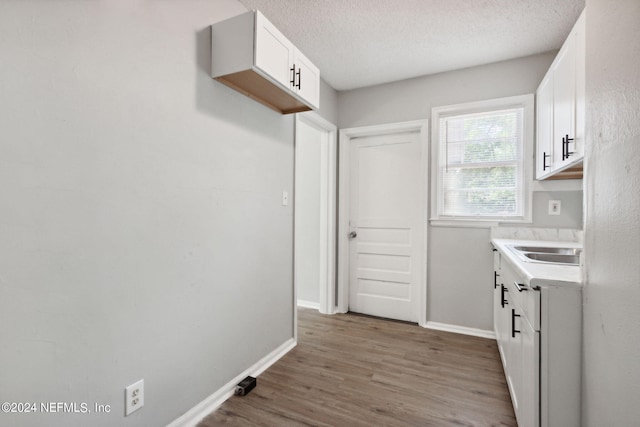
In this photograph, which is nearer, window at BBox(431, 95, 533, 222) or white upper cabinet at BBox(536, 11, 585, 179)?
white upper cabinet at BBox(536, 11, 585, 179)

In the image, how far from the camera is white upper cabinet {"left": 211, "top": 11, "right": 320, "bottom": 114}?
169cm

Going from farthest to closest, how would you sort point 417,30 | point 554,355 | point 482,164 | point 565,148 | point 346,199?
point 346,199 → point 482,164 → point 417,30 → point 565,148 → point 554,355

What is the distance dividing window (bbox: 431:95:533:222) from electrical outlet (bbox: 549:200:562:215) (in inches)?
6.4

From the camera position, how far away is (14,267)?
1.03 meters

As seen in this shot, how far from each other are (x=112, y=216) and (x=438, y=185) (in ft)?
8.93

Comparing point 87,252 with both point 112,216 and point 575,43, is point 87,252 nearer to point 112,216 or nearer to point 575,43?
point 112,216

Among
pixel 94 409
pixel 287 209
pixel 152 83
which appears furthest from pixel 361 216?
pixel 94 409

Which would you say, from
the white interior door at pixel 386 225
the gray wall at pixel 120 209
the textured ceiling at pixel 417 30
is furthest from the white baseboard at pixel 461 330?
the textured ceiling at pixel 417 30

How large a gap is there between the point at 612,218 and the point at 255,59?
1.69m

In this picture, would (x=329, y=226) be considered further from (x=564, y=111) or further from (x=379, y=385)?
(x=564, y=111)

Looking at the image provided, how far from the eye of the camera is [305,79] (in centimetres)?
216

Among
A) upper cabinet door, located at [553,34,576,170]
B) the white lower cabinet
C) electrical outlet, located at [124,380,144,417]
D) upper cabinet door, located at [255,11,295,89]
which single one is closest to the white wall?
upper cabinet door, located at [255,11,295,89]

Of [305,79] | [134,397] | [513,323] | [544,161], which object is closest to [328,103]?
[305,79]

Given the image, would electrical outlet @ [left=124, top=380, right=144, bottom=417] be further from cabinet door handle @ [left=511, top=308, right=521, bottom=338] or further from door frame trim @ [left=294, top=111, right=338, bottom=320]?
door frame trim @ [left=294, top=111, right=338, bottom=320]
